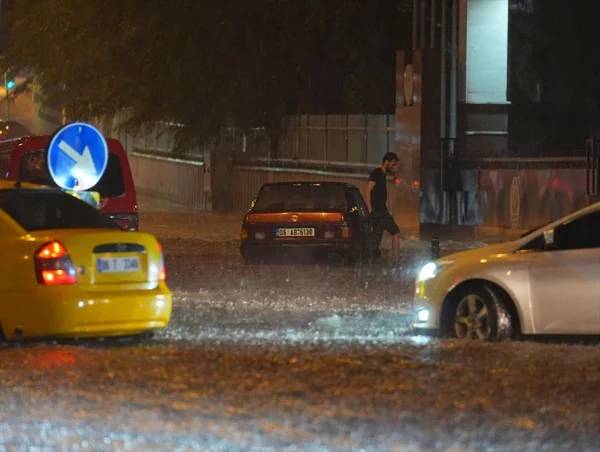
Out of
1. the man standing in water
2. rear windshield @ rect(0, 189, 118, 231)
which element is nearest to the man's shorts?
the man standing in water

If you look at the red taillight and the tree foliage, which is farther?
the tree foliage

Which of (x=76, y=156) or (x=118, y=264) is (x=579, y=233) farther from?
(x=76, y=156)

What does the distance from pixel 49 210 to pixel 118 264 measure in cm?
128

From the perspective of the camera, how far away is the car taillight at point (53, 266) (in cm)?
1168

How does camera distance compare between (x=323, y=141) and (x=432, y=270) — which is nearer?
(x=432, y=270)

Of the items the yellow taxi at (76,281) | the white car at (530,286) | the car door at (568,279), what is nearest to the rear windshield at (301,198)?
the white car at (530,286)

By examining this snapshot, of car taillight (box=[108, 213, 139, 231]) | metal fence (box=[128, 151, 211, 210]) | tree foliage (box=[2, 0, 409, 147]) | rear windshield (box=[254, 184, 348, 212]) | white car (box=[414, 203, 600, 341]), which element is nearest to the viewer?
white car (box=[414, 203, 600, 341])

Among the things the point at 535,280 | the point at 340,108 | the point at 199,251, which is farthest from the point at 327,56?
the point at 535,280

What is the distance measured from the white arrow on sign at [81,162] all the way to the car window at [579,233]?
554cm

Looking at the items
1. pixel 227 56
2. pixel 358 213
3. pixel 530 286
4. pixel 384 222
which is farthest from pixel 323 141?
pixel 530 286

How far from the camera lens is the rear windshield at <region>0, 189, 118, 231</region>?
12.6 metres

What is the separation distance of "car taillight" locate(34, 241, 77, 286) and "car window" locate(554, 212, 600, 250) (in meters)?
4.00

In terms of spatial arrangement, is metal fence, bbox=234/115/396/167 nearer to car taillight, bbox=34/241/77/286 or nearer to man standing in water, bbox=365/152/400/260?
man standing in water, bbox=365/152/400/260

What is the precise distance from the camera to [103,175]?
19031 millimetres
